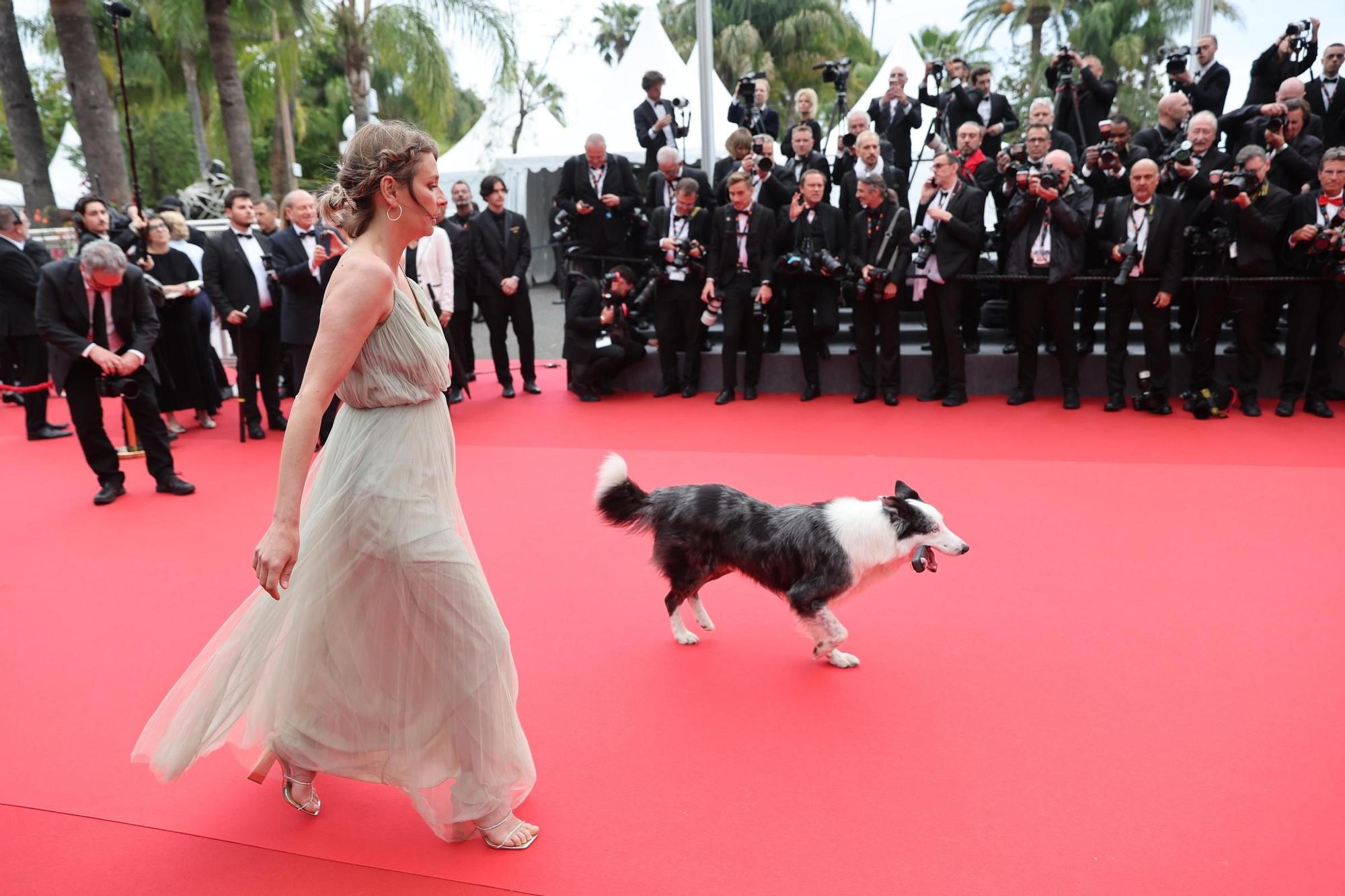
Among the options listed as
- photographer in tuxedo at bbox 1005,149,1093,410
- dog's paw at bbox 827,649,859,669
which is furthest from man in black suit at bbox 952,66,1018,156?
dog's paw at bbox 827,649,859,669

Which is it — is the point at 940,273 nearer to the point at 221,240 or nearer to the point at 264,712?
the point at 221,240

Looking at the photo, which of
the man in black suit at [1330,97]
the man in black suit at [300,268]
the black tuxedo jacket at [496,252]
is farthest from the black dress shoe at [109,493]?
the man in black suit at [1330,97]

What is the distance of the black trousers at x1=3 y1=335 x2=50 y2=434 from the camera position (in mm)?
8188

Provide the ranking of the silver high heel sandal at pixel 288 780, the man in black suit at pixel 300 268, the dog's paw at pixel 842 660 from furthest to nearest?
the man in black suit at pixel 300 268
the dog's paw at pixel 842 660
the silver high heel sandal at pixel 288 780

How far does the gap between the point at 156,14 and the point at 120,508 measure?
1956 centimetres

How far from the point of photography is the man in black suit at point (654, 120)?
966 centimetres

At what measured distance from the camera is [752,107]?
10.3 metres

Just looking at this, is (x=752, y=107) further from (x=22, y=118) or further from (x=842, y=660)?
(x=22, y=118)

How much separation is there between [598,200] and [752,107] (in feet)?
7.45

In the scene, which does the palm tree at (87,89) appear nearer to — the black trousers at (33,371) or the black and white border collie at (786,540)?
the black trousers at (33,371)

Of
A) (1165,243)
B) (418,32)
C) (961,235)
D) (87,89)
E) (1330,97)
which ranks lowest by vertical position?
(1165,243)

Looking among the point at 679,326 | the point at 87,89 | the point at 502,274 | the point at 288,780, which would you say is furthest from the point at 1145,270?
the point at 87,89

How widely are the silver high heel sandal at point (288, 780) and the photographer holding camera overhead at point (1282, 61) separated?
369 inches

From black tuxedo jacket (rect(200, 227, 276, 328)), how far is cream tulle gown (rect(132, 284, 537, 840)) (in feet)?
18.7
